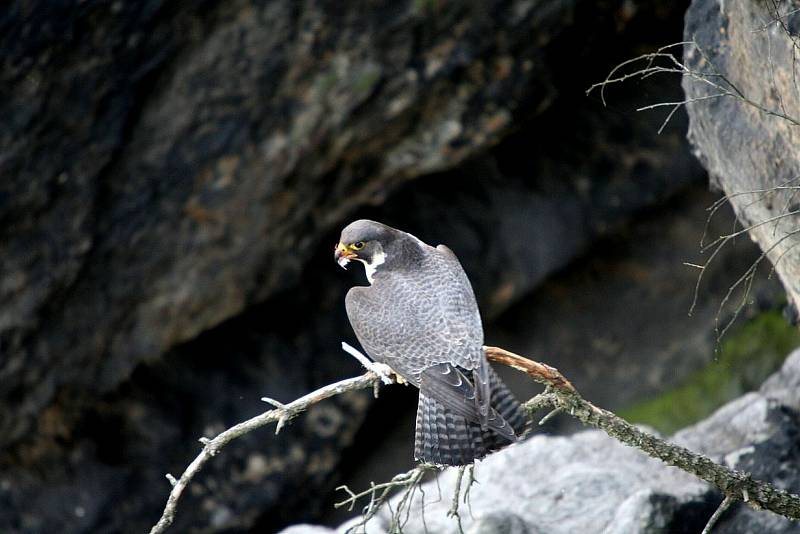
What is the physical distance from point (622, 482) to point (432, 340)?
198cm

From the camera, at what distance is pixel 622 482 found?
585 cm

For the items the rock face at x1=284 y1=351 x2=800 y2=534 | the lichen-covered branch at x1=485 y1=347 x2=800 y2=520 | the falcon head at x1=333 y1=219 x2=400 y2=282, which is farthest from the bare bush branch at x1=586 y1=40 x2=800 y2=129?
the rock face at x1=284 y1=351 x2=800 y2=534

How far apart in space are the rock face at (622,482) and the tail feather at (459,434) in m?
0.97

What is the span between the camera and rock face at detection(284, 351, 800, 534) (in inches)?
212

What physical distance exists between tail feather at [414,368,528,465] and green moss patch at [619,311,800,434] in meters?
5.20

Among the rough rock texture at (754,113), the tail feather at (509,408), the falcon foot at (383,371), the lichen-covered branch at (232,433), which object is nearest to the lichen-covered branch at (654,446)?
the tail feather at (509,408)

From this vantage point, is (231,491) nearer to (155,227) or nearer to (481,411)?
(155,227)

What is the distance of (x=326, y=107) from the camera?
7.15 metres

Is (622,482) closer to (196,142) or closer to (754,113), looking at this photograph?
(754,113)

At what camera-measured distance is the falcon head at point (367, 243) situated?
5.14 m

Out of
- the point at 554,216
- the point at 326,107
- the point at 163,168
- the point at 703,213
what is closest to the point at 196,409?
the point at 163,168

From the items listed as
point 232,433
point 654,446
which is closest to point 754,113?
point 654,446

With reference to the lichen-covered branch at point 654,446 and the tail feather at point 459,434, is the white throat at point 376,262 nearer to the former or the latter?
the lichen-covered branch at point 654,446

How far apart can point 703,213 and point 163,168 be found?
210 inches
